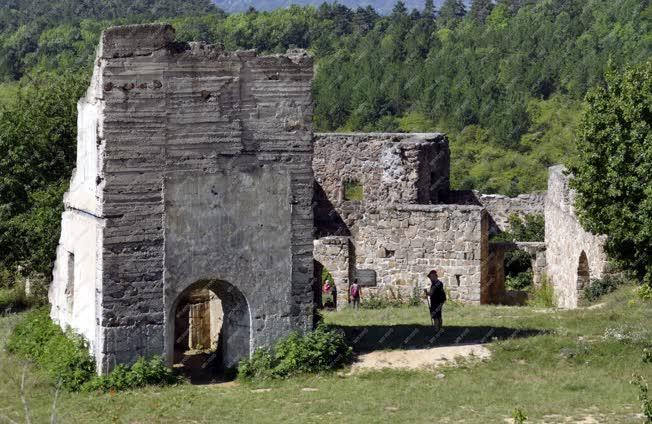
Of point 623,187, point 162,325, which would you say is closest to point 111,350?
point 162,325

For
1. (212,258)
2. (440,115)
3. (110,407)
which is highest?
Result: (440,115)

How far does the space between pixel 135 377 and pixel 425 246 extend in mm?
9868

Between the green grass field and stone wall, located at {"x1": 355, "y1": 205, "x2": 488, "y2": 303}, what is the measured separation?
495 cm

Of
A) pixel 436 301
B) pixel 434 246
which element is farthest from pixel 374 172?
pixel 436 301

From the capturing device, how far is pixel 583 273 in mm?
24375

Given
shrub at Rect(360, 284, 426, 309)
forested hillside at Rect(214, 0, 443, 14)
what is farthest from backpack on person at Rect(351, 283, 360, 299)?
forested hillside at Rect(214, 0, 443, 14)

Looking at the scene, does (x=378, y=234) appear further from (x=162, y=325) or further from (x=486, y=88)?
(x=486, y=88)

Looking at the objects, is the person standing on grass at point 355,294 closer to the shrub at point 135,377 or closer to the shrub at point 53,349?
the shrub at point 53,349

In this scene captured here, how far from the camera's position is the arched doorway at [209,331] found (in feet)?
53.4

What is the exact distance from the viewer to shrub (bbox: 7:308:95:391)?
15.5m

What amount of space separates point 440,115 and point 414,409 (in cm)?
4355

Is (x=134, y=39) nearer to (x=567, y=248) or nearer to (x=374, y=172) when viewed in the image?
(x=567, y=248)

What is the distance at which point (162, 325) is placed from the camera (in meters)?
15.8

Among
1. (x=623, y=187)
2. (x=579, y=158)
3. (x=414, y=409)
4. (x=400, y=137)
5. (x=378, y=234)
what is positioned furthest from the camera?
(x=400, y=137)
